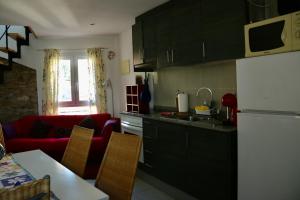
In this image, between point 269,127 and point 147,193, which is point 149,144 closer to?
point 147,193

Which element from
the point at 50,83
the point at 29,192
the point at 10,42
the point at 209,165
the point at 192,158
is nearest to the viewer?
the point at 29,192

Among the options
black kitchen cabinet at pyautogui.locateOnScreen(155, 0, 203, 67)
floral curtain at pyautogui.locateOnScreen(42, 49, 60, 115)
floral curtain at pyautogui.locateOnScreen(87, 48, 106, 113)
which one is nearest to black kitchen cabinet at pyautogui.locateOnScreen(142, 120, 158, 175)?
black kitchen cabinet at pyautogui.locateOnScreen(155, 0, 203, 67)

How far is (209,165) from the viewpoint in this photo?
246 cm

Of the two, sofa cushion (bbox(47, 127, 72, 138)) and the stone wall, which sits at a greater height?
the stone wall

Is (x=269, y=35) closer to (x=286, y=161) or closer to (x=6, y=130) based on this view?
(x=286, y=161)

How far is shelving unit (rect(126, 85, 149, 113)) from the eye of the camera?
4.02 m

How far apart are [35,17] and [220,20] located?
281 centimetres

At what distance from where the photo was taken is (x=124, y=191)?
57.3 inches

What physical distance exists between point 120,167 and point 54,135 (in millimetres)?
3290

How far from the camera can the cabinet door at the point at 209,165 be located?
2.26 metres

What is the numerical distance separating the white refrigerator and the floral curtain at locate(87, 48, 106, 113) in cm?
378

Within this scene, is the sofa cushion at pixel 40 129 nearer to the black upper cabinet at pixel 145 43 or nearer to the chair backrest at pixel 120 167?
the black upper cabinet at pixel 145 43

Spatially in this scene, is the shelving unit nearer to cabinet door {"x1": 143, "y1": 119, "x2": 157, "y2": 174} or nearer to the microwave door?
cabinet door {"x1": 143, "y1": 119, "x2": 157, "y2": 174}

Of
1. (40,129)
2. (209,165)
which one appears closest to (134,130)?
(209,165)
